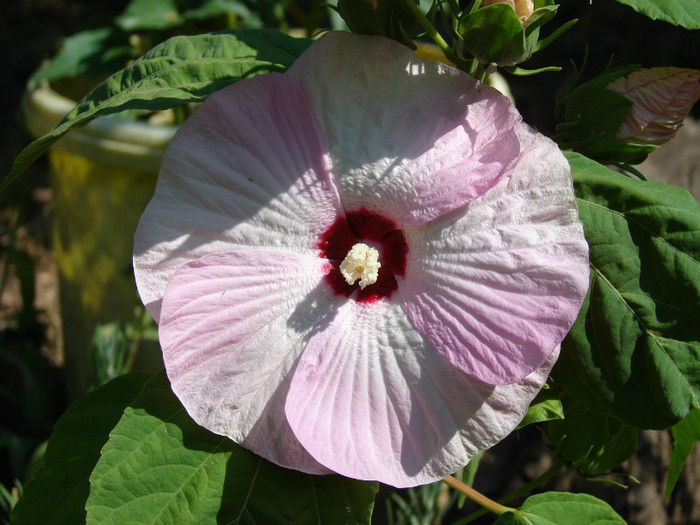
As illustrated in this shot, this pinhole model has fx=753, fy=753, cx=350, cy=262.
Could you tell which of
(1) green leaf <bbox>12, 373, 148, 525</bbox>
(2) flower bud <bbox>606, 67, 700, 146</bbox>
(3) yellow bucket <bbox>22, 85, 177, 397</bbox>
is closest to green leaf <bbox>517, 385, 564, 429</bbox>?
(2) flower bud <bbox>606, 67, 700, 146</bbox>

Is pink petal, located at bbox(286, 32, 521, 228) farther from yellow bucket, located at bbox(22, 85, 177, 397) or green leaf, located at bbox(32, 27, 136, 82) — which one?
green leaf, located at bbox(32, 27, 136, 82)

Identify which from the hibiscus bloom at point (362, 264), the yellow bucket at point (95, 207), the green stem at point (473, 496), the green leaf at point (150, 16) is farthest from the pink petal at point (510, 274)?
the green leaf at point (150, 16)

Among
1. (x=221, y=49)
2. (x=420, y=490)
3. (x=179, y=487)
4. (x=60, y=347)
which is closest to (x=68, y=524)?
(x=179, y=487)

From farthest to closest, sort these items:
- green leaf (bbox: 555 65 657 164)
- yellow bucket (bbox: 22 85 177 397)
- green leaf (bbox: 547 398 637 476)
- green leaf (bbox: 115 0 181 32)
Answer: green leaf (bbox: 115 0 181 32) < yellow bucket (bbox: 22 85 177 397) < green leaf (bbox: 547 398 637 476) < green leaf (bbox: 555 65 657 164)

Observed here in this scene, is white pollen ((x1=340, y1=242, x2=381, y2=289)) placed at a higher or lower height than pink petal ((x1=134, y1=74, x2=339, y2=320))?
lower

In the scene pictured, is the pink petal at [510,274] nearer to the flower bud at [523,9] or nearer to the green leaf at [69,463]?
the flower bud at [523,9]

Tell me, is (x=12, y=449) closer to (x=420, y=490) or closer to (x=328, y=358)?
(x=420, y=490)
